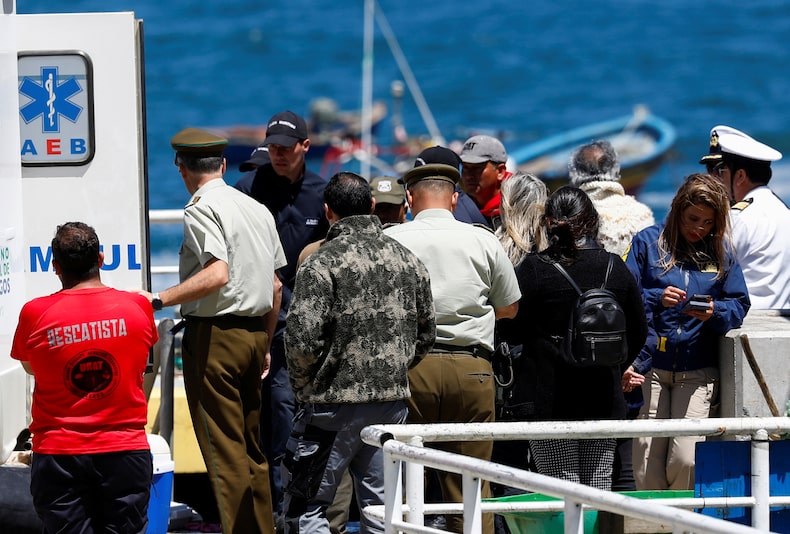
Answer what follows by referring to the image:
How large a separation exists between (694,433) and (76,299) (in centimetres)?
220

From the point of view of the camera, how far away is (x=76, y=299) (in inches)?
168

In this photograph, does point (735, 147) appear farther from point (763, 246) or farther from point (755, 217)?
point (763, 246)

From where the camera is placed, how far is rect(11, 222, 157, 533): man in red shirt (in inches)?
167

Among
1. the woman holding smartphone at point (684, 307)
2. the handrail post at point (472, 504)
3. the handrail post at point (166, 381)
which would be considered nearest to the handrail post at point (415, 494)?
the handrail post at point (472, 504)

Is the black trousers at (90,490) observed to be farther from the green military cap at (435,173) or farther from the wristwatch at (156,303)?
the green military cap at (435,173)

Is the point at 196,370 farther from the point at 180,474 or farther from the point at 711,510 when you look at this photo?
the point at 711,510

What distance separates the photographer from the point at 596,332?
4.81 metres

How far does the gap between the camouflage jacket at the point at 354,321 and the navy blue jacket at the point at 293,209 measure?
1.59 metres

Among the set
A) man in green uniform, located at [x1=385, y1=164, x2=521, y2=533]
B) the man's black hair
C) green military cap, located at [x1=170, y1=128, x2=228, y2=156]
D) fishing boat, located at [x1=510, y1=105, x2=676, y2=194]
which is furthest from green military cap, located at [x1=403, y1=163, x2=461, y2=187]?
fishing boat, located at [x1=510, y1=105, x2=676, y2=194]

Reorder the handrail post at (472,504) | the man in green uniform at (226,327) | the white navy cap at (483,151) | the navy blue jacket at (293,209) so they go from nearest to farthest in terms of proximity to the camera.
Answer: the handrail post at (472,504) < the man in green uniform at (226,327) < the navy blue jacket at (293,209) < the white navy cap at (483,151)

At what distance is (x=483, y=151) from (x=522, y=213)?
882mm

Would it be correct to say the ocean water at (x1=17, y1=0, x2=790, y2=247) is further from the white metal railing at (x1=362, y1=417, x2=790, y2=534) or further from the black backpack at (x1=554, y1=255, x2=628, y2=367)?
the white metal railing at (x1=362, y1=417, x2=790, y2=534)

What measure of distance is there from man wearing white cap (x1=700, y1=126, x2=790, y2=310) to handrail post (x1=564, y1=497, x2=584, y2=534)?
9.48ft

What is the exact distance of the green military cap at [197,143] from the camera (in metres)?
5.31
